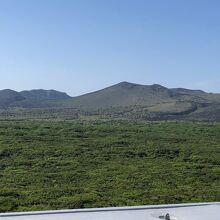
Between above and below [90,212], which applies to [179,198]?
below

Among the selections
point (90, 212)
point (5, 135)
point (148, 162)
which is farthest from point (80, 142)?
point (90, 212)

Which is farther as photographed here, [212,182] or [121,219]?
[212,182]

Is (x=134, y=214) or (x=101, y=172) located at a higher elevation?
(x=134, y=214)

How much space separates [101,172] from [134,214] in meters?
16.2

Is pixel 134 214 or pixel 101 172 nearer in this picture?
pixel 134 214

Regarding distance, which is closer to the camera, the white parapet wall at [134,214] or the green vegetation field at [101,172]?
the white parapet wall at [134,214]

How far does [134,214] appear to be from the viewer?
8664mm

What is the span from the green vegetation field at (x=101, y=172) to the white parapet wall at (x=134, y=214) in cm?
834

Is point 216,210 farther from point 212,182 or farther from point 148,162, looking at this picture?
point 148,162

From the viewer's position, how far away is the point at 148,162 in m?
29.1

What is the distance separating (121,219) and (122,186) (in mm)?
13364

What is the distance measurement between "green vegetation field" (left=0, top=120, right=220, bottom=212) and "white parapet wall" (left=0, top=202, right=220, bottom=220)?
8.34 metres

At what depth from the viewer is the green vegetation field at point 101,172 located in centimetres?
1867

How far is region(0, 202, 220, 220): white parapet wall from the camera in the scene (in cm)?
824
